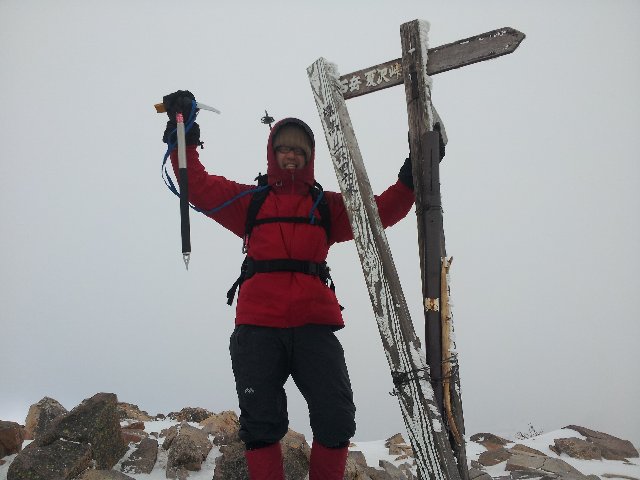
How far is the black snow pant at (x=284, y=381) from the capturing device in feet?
9.41

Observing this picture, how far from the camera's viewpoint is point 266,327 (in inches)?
118

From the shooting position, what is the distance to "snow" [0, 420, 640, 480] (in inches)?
182

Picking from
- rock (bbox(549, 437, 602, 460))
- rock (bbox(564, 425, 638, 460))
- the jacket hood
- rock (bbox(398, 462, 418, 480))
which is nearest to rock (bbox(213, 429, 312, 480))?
rock (bbox(398, 462, 418, 480))

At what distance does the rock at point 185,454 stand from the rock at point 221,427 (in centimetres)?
25

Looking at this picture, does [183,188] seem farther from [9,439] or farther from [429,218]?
[9,439]

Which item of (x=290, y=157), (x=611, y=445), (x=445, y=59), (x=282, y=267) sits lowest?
(x=611, y=445)

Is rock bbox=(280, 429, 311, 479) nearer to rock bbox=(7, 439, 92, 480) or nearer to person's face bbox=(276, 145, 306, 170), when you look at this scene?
rock bbox=(7, 439, 92, 480)

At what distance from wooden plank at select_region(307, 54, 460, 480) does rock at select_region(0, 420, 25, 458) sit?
4.70 meters

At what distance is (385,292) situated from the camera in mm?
2594

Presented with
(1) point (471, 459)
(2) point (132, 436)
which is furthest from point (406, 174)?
(1) point (471, 459)

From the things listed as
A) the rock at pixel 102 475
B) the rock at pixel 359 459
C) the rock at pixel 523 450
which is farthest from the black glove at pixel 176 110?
the rock at pixel 523 450

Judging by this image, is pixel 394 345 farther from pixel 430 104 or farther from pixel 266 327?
pixel 430 104

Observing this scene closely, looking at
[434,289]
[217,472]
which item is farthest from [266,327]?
[217,472]

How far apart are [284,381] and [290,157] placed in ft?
6.09
